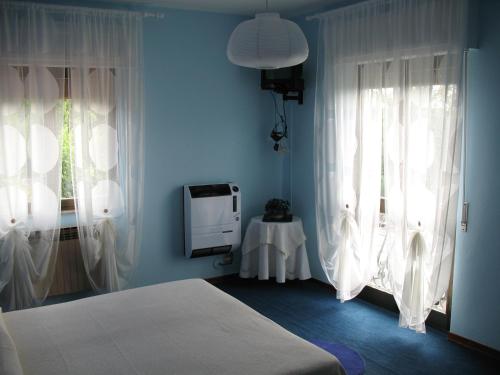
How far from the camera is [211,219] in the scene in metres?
4.74

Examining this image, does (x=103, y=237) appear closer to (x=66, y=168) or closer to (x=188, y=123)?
(x=66, y=168)

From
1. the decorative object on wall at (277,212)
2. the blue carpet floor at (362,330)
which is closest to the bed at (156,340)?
the blue carpet floor at (362,330)

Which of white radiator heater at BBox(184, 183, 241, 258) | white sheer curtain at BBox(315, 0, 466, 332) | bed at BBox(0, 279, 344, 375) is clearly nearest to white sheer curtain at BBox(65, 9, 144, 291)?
white radiator heater at BBox(184, 183, 241, 258)

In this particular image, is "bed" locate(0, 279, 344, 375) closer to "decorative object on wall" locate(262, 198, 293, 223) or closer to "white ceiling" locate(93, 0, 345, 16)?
"decorative object on wall" locate(262, 198, 293, 223)

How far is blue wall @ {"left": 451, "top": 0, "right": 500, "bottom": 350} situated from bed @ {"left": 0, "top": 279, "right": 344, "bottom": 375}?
1.65 m

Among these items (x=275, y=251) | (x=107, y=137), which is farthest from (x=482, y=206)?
(x=107, y=137)

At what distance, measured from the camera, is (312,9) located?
468cm

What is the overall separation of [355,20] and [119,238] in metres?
2.61

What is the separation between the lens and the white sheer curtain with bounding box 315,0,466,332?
3.49 meters

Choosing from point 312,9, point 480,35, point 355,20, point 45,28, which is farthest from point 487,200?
point 45,28

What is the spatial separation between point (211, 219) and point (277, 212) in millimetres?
634

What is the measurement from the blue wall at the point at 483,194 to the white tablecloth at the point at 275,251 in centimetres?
158

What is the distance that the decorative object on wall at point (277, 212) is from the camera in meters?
4.85

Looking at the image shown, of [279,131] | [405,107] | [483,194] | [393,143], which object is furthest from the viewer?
[279,131]
